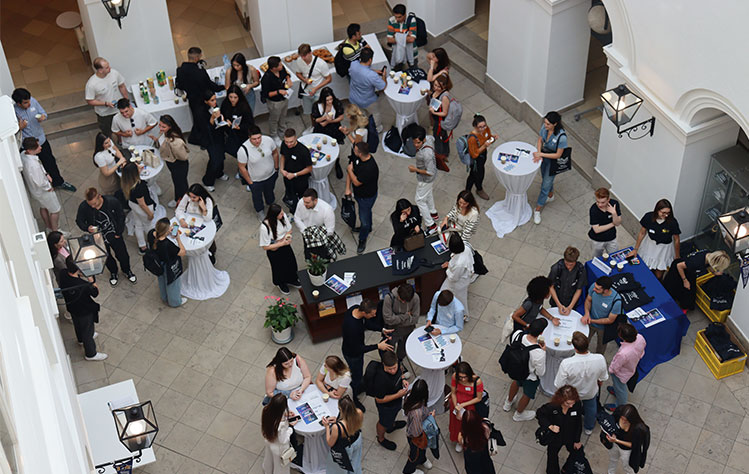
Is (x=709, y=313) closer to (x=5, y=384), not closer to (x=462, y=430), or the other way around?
(x=462, y=430)

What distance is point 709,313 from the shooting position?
10.5m

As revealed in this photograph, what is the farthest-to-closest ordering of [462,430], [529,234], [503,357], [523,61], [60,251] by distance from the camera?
[523,61] → [529,234] → [60,251] → [503,357] → [462,430]

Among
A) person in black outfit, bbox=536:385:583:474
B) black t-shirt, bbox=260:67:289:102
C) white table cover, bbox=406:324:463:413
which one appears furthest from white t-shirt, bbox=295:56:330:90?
person in black outfit, bbox=536:385:583:474

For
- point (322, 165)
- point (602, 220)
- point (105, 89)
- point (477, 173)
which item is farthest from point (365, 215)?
point (105, 89)

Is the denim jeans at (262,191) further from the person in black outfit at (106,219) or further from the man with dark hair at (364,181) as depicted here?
the person in black outfit at (106,219)

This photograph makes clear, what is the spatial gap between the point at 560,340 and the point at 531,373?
1.83 feet

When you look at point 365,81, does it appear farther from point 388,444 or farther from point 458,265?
point 388,444

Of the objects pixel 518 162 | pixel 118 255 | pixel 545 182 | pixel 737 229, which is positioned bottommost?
pixel 118 255

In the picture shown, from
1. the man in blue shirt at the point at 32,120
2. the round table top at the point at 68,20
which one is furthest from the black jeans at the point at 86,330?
the round table top at the point at 68,20

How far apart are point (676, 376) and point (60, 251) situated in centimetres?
701

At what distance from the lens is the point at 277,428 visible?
840 cm

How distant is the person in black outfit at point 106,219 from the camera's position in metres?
10.5

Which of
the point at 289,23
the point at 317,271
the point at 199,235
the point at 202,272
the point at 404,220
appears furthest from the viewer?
the point at 289,23

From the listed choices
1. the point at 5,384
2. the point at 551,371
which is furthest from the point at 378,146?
the point at 5,384
